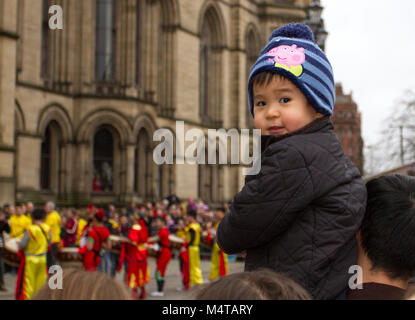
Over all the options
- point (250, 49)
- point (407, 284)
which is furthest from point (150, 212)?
point (250, 49)

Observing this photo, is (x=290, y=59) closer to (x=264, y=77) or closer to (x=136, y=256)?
(x=264, y=77)

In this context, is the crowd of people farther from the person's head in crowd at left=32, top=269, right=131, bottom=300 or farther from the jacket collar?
the person's head in crowd at left=32, top=269, right=131, bottom=300

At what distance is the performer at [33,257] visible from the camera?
1096 centimetres

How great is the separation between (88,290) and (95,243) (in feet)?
36.5

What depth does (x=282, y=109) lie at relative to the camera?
234cm

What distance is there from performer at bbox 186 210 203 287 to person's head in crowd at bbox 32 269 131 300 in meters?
13.4

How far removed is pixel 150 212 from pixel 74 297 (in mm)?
18397

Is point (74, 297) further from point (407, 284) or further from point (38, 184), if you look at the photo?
point (38, 184)

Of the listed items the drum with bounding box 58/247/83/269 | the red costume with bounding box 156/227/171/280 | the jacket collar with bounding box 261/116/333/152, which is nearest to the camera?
the jacket collar with bounding box 261/116/333/152

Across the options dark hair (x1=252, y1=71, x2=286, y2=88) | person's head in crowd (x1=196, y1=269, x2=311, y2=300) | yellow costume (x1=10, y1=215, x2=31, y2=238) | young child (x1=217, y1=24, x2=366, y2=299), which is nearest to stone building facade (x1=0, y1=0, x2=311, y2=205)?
yellow costume (x1=10, y1=215, x2=31, y2=238)

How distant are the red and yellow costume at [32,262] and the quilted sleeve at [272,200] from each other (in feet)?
31.0

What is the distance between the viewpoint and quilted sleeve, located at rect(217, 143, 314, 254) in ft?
6.95

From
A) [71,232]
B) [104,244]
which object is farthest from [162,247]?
[71,232]
